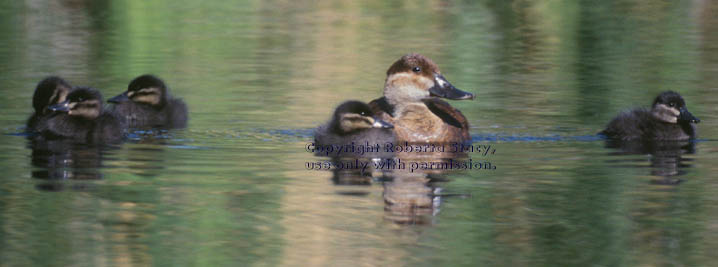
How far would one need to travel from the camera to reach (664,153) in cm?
1011

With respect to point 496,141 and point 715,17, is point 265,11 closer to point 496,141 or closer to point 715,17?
point 715,17

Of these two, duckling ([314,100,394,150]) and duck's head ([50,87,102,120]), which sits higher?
duck's head ([50,87,102,120])

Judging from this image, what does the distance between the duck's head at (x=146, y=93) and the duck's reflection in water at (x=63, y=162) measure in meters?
1.81

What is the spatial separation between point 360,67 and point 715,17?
11373mm

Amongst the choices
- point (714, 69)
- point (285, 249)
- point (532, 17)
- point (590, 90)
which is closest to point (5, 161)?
point (285, 249)

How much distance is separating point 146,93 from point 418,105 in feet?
9.46

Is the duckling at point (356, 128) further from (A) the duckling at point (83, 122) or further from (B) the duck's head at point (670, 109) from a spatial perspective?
(B) the duck's head at point (670, 109)

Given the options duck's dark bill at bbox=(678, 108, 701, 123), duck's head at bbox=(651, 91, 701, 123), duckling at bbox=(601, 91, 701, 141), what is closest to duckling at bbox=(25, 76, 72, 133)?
duckling at bbox=(601, 91, 701, 141)

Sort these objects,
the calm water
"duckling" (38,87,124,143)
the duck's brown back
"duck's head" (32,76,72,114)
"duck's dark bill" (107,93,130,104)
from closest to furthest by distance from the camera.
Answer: the calm water
the duck's brown back
"duckling" (38,87,124,143)
"duck's head" (32,76,72,114)
"duck's dark bill" (107,93,130,104)

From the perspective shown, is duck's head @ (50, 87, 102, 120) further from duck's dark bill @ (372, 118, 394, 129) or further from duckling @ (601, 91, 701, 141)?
duckling @ (601, 91, 701, 141)

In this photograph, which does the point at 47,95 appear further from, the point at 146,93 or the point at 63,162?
the point at 63,162

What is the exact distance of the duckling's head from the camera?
10.7 metres

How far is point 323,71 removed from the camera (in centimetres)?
1630

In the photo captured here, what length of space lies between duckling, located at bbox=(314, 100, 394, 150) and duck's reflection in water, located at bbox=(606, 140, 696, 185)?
1.79 m
